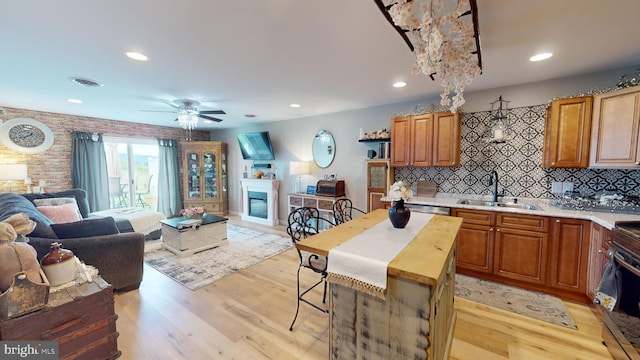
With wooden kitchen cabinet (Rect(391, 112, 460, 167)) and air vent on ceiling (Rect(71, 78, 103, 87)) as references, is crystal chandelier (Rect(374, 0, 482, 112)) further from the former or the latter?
air vent on ceiling (Rect(71, 78, 103, 87))

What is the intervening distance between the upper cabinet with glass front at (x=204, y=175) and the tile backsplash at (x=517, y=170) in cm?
552

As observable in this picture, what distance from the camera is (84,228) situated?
262 cm

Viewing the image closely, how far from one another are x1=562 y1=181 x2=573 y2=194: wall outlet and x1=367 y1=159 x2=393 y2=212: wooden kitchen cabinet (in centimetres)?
208

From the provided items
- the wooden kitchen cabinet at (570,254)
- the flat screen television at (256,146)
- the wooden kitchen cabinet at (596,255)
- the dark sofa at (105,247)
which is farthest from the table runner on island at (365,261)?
the flat screen television at (256,146)

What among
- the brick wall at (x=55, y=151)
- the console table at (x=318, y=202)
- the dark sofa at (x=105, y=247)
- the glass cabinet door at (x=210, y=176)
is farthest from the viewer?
the glass cabinet door at (x=210, y=176)

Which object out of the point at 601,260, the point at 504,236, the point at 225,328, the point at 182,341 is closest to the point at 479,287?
the point at 504,236

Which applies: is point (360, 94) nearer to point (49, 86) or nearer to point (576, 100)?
point (576, 100)

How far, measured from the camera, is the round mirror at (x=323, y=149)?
4.97 meters

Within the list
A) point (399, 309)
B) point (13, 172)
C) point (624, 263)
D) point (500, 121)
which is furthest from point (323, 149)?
point (13, 172)

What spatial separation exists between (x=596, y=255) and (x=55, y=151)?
326 inches

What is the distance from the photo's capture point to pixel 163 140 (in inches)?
250

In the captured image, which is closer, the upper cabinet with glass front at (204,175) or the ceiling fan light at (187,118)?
the ceiling fan light at (187,118)

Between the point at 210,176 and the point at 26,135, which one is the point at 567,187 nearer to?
the point at 210,176

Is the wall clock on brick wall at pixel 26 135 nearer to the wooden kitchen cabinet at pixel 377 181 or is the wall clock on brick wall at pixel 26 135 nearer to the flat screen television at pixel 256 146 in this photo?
the flat screen television at pixel 256 146
